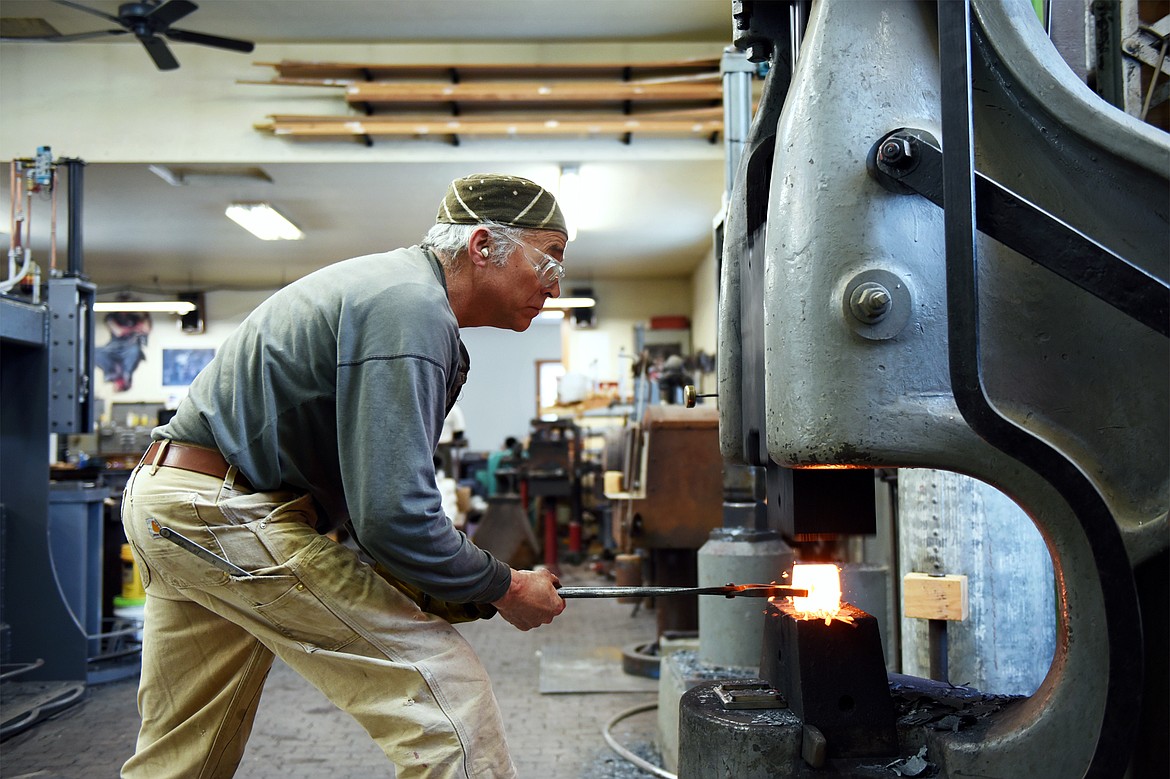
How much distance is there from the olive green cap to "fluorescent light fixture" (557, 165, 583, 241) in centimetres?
560

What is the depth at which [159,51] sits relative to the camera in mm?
6148

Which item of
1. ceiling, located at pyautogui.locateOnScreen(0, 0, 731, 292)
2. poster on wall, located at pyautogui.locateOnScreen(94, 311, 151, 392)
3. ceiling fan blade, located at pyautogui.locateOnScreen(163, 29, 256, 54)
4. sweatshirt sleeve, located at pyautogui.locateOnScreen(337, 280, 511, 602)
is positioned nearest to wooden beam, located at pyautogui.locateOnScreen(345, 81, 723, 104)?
ceiling, located at pyautogui.locateOnScreen(0, 0, 731, 292)

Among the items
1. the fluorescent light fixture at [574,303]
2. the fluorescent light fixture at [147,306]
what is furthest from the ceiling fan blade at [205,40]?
the fluorescent light fixture at [147,306]

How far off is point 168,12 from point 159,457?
4.81 meters

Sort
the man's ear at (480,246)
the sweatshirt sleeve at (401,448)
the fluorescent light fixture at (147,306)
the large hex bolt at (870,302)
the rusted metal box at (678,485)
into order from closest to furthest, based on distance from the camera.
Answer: the large hex bolt at (870,302)
the sweatshirt sleeve at (401,448)
the man's ear at (480,246)
the rusted metal box at (678,485)
the fluorescent light fixture at (147,306)

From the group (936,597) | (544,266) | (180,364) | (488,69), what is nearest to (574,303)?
(488,69)

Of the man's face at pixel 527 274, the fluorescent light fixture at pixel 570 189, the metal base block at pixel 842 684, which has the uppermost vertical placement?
the fluorescent light fixture at pixel 570 189

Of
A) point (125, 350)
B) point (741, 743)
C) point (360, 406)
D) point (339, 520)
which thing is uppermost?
point (125, 350)

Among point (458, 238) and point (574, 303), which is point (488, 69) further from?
point (458, 238)

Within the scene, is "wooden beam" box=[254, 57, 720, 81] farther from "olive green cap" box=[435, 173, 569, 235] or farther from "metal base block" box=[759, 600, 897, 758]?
→ "metal base block" box=[759, 600, 897, 758]

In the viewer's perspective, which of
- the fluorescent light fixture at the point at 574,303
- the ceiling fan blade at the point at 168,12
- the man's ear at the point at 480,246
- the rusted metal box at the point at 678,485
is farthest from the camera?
the fluorescent light fixture at the point at 574,303

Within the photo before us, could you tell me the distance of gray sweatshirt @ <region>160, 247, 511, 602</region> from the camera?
1.74 m

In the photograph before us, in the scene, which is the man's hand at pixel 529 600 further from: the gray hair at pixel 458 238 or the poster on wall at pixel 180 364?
the poster on wall at pixel 180 364

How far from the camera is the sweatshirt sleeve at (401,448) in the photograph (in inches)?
68.1
